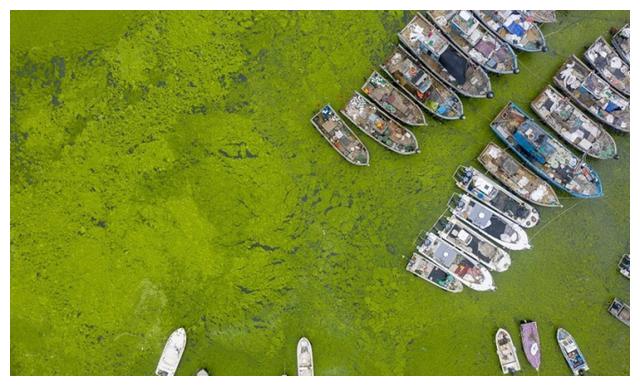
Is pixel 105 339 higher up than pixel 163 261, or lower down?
lower down

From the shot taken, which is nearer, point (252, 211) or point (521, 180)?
point (521, 180)

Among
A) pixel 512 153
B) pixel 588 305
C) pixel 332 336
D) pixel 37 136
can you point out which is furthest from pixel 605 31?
pixel 37 136

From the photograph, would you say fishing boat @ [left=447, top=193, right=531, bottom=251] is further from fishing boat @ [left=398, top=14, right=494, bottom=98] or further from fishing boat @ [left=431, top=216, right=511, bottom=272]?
fishing boat @ [left=398, top=14, right=494, bottom=98]

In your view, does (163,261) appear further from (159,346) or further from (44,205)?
(44,205)

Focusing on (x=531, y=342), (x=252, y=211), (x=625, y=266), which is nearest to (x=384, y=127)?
(x=252, y=211)

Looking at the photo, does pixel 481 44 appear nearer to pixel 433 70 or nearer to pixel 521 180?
pixel 433 70

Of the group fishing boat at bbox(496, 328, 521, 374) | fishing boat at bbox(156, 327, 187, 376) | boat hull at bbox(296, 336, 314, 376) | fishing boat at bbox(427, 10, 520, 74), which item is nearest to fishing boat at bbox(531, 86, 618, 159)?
fishing boat at bbox(427, 10, 520, 74)
